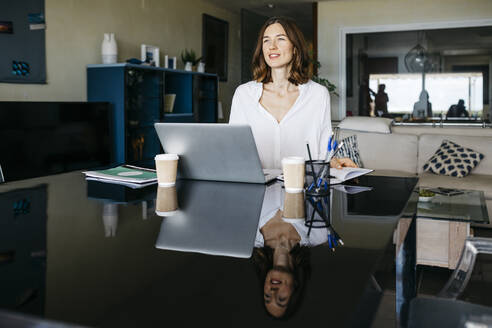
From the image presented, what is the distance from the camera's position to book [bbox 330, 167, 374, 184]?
1.34 m

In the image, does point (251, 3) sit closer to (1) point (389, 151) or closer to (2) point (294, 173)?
(1) point (389, 151)

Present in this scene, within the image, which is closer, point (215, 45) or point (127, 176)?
point (127, 176)

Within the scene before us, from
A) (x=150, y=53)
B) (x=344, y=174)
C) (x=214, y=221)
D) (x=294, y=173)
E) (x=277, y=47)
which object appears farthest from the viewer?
(x=150, y=53)

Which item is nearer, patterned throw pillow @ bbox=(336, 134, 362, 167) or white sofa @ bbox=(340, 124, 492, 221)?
white sofa @ bbox=(340, 124, 492, 221)

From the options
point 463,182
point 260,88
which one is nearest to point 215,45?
point 463,182

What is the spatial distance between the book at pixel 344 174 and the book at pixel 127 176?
523 mm

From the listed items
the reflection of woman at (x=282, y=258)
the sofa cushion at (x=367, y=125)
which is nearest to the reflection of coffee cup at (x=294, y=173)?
the reflection of woman at (x=282, y=258)

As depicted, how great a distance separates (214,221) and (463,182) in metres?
3.35

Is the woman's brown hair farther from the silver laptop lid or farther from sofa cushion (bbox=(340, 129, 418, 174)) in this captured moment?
sofa cushion (bbox=(340, 129, 418, 174))

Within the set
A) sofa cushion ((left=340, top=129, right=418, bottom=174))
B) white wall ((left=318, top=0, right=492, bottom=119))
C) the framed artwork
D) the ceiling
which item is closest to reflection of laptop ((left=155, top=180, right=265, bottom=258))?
the framed artwork

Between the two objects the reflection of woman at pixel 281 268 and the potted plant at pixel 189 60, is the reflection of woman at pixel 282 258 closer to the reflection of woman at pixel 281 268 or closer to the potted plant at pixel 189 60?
the reflection of woman at pixel 281 268

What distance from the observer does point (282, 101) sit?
2029 mm

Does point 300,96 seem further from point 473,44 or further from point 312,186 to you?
point 473,44

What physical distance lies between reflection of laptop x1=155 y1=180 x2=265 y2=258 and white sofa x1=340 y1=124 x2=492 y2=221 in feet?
10.1
